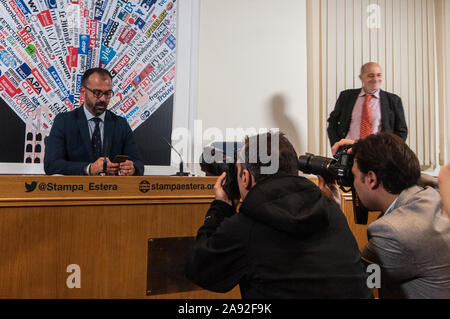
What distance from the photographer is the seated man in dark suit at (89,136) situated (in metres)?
2.12

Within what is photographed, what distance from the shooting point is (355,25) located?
3.53m

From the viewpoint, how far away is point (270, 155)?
112 centimetres

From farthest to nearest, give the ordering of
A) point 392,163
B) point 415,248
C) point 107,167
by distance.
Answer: point 107,167
point 392,163
point 415,248

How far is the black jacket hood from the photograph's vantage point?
0.94 metres

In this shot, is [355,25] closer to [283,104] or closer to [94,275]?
[283,104]

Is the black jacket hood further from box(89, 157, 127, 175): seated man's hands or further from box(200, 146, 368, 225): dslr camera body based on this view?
box(89, 157, 127, 175): seated man's hands

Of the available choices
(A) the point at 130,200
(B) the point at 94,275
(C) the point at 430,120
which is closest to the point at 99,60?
(A) the point at 130,200

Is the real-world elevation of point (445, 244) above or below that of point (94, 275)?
above

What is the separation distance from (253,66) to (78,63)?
57.1 inches


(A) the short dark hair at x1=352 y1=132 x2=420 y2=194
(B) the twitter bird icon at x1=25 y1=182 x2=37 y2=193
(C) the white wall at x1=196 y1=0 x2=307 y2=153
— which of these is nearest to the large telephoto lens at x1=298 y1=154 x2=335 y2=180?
(A) the short dark hair at x1=352 y1=132 x2=420 y2=194

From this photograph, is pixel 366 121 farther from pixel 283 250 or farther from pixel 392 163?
pixel 283 250

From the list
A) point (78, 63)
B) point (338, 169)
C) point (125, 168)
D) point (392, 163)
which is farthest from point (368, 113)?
point (78, 63)

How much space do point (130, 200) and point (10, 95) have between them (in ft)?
4.73

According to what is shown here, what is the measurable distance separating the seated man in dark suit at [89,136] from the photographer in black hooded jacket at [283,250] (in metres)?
1.10
